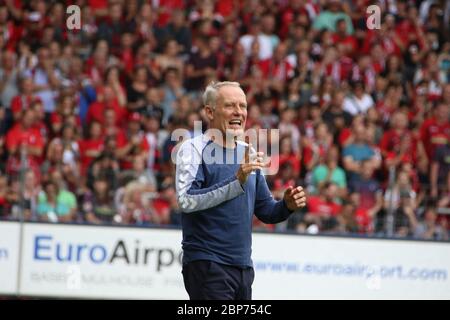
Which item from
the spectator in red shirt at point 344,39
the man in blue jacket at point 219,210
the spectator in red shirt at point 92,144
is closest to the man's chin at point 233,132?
the man in blue jacket at point 219,210

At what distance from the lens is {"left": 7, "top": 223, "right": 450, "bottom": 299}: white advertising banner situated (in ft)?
45.9

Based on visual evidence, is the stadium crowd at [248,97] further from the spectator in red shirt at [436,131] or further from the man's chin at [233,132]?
the man's chin at [233,132]

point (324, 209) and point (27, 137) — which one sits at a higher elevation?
point (27, 137)

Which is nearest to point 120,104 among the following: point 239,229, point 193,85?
point 193,85

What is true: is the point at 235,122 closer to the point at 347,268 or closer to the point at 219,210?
the point at 219,210

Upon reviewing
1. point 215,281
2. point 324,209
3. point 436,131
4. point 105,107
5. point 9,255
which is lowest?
point 9,255

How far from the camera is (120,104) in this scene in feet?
53.8

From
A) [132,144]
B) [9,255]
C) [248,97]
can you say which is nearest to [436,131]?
[248,97]

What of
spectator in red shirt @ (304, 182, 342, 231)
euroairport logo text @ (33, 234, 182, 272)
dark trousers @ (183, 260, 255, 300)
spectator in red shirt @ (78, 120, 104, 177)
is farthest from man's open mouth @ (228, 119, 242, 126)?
spectator in red shirt @ (78, 120, 104, 177)

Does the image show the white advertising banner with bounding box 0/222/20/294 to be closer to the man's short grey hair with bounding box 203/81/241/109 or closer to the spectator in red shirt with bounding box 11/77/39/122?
the spectator in red shirt with bounding box 11/77/39/122

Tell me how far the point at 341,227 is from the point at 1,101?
17.6ft

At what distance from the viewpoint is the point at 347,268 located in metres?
14.4

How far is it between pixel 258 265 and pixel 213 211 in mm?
6738

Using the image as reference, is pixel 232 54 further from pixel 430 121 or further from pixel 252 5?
pixel 430 121
